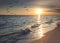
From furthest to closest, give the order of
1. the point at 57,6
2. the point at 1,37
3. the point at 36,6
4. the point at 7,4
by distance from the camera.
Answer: the point at 57,6, the point at 36,6, the point at 7,4, the point at 1,37

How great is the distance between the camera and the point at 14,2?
519 cm

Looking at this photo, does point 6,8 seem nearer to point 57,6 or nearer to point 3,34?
point 3,34

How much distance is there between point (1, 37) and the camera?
4809 mm

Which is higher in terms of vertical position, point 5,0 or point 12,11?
point 5,0

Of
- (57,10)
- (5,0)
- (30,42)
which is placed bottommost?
(30,42)

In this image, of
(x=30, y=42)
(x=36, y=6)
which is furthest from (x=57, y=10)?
(x=30, y=42)

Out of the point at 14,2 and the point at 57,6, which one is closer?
the point at 14,2

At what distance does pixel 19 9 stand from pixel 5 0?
2.13ft

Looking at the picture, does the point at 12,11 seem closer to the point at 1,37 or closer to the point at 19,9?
the point at 19,9

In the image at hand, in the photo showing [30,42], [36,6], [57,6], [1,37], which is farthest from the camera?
[57,6]

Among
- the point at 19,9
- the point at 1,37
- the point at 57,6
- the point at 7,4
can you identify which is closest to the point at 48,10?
the point at 57,6

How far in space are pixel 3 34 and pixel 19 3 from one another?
44.0 inches

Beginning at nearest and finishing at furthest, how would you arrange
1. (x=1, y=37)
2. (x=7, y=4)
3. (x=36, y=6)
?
(x=1, y=37) → (x=7, y=4) → (x=36, y=6)

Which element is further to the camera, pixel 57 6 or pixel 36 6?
pixel 57 6
